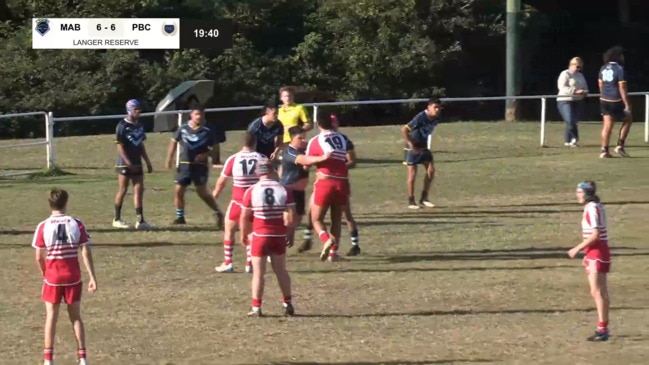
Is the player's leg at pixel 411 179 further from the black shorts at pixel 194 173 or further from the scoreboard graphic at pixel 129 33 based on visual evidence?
the scoreboard graphic at pixel 129 33

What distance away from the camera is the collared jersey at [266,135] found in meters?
17.7

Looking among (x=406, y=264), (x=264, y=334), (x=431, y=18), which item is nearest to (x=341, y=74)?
(x=431, y=18)

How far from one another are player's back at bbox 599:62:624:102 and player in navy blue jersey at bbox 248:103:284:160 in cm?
944

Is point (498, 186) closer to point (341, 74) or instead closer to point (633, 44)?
point (341, 74)

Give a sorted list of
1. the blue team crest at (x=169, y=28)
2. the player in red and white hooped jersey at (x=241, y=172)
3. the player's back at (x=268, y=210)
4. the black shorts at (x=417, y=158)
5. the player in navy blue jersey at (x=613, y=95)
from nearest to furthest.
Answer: the player's back at (x=268, y=210) → the player in red and white hooped jersey at (x=241, y=172) → the black shorts at (x=417, y=158) → the player in navy blue jersey at (x=613, y=95) → the blue team crest at (x=169, y=28)

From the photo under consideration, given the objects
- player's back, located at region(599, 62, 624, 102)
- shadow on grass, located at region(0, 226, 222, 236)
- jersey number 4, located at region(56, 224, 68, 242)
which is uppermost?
player's back, located at region(599, 62, 624, 102)

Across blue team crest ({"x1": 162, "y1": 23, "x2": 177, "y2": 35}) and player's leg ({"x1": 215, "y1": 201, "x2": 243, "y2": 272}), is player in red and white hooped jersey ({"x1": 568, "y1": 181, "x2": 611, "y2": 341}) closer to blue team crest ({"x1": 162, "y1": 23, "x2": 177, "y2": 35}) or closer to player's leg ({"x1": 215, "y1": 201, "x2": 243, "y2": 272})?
player's leg ({"x1": 215, "y1": 201, "x2": 243, "y2": 272})

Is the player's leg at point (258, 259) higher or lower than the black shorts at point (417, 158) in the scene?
lower

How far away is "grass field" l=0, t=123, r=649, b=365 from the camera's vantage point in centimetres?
1233

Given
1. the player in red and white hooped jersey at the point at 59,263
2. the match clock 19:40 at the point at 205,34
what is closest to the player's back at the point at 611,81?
the player in red and white hooped jersey at the point at 59,263

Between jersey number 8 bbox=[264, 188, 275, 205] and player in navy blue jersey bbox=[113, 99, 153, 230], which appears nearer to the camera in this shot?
jersey number 8 bbox=[264, 188, 275, 205]

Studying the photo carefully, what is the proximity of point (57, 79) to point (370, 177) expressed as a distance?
16.4 metres

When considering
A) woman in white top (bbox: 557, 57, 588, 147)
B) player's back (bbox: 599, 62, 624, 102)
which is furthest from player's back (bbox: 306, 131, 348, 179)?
woman in white top (bbox: 557, 57, 588, 147)

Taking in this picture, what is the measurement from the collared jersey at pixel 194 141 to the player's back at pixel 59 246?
7682 mm
